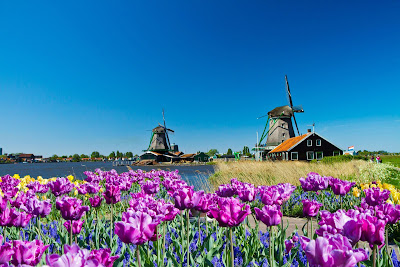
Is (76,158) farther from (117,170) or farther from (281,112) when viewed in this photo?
(281,112)

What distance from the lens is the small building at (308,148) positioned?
3462 centimetres

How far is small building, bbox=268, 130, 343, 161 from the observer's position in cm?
3462

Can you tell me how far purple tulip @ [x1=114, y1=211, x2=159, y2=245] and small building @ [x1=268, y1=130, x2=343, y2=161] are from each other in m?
34.4

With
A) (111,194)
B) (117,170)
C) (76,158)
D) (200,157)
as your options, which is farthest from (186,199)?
(76,158)

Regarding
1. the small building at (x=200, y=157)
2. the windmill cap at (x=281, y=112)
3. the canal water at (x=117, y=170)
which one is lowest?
the canal water at (x=117, y=170)

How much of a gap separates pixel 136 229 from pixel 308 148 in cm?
3619

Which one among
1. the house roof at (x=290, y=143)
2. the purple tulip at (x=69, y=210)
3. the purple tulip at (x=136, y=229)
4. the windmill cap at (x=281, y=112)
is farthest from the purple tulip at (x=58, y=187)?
the windmill cap at (x=281, y=112)

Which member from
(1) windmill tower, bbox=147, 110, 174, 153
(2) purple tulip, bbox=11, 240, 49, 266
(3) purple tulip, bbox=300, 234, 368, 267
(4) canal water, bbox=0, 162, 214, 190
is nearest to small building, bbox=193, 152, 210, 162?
(1) windmill tower, bbox=147, 110, 174, 153

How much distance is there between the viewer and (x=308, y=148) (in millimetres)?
35219

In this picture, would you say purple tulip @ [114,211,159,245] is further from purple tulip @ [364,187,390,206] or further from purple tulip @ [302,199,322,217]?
purple tulip @ [364,187,390,206]

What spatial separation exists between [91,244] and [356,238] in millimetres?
2697

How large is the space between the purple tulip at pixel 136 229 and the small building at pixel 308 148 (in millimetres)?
34431

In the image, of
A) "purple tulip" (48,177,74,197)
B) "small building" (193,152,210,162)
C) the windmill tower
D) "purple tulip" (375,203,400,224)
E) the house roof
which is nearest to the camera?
"purple tulip" (375,203,400,224)

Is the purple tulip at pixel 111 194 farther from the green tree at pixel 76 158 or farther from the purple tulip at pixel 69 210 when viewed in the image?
the green tree at pixel 76 158
